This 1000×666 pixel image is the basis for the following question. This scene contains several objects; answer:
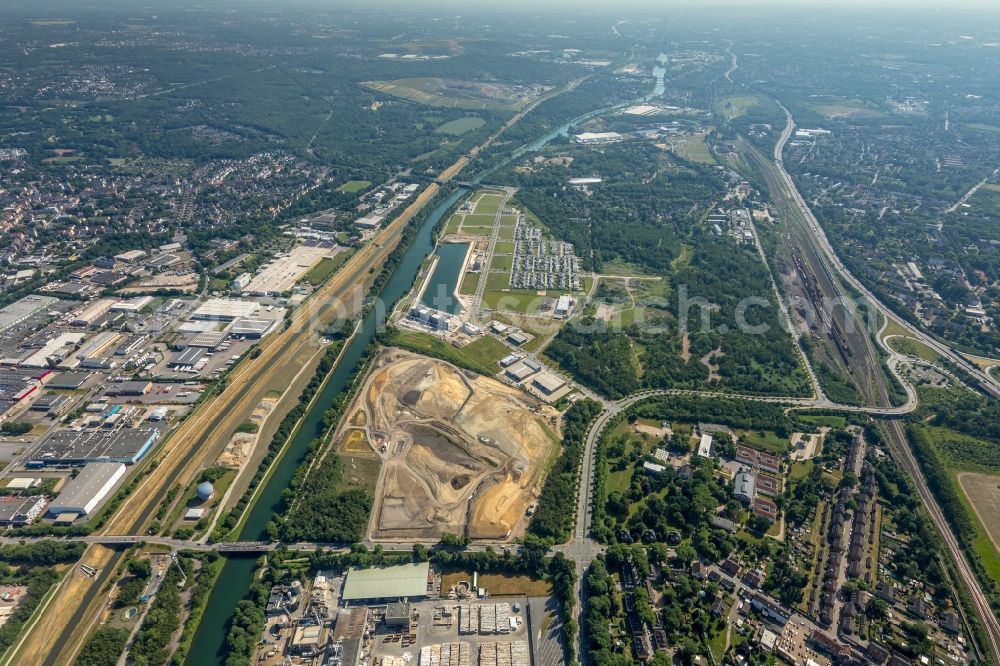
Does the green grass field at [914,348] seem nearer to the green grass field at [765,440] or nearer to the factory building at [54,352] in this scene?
the green grass field at [765,440]

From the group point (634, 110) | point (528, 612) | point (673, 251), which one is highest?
point (634, 110)

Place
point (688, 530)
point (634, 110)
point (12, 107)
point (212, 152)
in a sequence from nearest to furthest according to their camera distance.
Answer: point (688, 530), point (212, 152), point (12, 107), point (634, 110)

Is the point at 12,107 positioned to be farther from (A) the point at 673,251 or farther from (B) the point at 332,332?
(A) the point at 673,251

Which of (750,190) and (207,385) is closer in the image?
(207,385)

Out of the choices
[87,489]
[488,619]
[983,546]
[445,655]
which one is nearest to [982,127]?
[983,546]

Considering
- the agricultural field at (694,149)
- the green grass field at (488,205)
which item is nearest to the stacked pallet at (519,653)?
the green grass field at (488,205)

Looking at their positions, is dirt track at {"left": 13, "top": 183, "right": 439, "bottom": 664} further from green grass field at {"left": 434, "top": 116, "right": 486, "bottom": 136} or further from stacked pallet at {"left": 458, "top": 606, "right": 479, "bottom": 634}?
green grass field at {"left": 434, "top": 116, "right": 486, "bottom": 136}

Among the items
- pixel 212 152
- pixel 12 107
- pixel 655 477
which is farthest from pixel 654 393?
pixel 12 107
